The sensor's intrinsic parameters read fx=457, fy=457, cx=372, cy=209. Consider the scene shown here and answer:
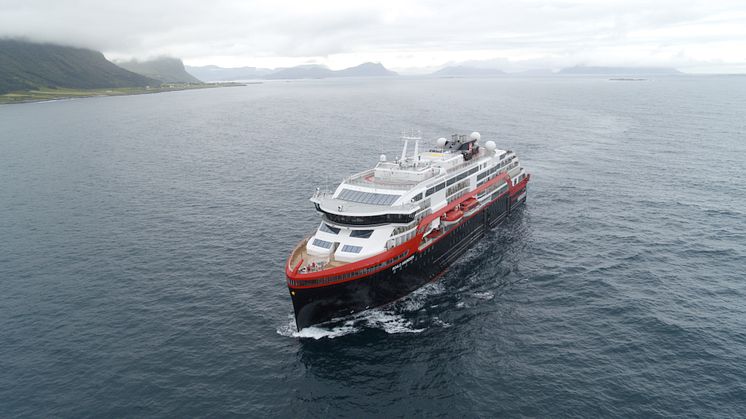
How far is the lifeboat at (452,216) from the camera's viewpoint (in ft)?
205

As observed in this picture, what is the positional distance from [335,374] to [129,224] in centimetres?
5520

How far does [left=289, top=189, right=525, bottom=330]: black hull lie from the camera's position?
49.1m

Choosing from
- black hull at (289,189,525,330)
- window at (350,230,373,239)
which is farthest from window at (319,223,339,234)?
black hull at (289,189,525,330)

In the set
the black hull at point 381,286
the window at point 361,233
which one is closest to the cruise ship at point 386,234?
the window at point 361,233

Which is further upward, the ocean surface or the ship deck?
the ship deck

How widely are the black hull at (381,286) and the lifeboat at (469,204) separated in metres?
1.29

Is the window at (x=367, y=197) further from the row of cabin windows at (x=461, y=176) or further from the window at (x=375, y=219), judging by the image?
the row of cabin windows at (x=461, y=176)

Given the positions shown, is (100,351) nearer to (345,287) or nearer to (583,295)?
(345,287)

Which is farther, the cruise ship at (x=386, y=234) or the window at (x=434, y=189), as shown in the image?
the window at (x=434, y=189)

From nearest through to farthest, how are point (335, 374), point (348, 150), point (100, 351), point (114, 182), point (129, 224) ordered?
point (335, 374), point (100, 351), point (129, 224), point (114, 182), point (348, 150)

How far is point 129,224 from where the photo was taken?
80.1m

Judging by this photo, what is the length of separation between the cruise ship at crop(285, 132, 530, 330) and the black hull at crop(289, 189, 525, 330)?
0.35ft

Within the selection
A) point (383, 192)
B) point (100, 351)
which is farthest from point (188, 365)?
point (383, 192)

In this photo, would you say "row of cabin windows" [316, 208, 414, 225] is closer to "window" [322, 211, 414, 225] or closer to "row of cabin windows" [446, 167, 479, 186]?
"window" [322, 211, 414, 225]
